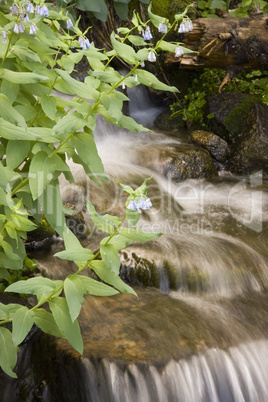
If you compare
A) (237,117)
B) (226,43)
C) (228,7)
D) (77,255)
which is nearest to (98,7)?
(226,43)

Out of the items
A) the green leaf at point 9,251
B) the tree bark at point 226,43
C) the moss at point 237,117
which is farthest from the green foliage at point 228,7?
the green leaf at point 9,251

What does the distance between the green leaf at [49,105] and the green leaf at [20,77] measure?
125mm

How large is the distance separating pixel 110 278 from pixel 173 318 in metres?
1.27

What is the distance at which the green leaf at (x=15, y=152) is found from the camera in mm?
1983

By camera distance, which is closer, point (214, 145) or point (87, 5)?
point (87, 5)

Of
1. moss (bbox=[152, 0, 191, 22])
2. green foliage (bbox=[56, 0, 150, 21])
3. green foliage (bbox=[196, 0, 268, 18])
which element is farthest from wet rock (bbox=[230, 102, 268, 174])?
green foliage (bbox=[56, 0, 150, 21])

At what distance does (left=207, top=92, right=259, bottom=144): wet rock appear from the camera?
6.10 meters

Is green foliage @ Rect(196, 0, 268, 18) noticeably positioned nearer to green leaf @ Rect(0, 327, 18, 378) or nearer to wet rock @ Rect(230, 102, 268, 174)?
wet rock @ Rect(230, 102, 268, 174)

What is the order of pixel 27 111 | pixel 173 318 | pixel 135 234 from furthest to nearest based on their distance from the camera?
pixel 173 318 < pixel 27 111 < pixel 135 234

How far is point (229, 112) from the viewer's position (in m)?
6.18

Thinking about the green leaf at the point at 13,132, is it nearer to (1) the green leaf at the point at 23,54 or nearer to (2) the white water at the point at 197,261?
(1) the green leaf at the point at 23,54

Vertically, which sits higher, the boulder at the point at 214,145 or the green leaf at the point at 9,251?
the boulder at the point at 214,145

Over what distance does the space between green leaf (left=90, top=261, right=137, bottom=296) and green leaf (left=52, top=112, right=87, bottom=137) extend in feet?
1.64

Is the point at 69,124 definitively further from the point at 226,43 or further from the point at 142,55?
the point at 226,43
